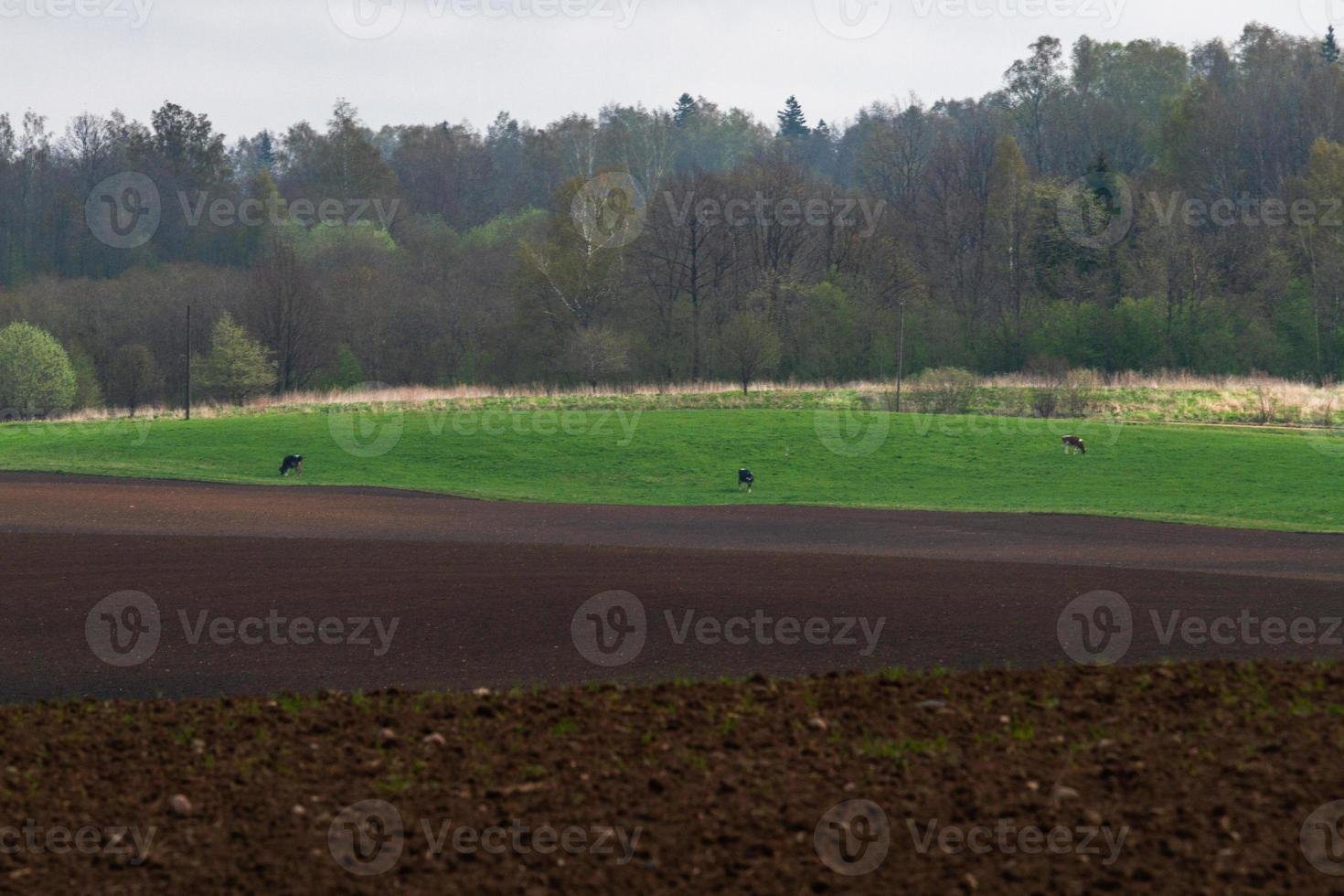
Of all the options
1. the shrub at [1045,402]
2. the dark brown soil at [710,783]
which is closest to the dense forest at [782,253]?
the shrub at [1045,402]

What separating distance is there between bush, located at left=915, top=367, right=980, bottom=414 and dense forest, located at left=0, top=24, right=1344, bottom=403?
32.9 ft

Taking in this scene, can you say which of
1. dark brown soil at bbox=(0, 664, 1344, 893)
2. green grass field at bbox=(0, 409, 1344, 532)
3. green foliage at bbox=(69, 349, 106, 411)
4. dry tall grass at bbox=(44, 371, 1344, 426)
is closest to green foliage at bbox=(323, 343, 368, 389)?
green foliage at bbox=(69, 349, 106, 411)

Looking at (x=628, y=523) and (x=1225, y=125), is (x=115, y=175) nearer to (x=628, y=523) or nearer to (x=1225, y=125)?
(x=1225, y=125)

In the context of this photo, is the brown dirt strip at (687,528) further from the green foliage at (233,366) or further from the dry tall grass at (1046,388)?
the green foliage at (233,366)

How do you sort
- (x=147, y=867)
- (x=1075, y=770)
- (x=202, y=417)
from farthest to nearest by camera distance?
(x=202, y=417)
(x=1075, y=770)
(x=147, y=867)

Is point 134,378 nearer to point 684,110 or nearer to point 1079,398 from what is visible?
point 1079,398

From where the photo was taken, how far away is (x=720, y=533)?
74.6 feet

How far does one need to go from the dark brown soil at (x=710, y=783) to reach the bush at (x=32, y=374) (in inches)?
2380

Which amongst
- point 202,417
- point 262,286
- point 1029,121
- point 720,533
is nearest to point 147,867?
point 720,533

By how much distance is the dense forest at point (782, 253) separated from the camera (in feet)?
214

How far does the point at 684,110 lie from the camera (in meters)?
143

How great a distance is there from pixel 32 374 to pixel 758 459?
4447 centimetres

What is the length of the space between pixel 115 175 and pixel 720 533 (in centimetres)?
8469

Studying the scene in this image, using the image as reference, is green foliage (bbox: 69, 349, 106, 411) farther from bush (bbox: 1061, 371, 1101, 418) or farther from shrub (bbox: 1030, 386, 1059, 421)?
bush (bbox: 1061, 371, 1101, 418)
